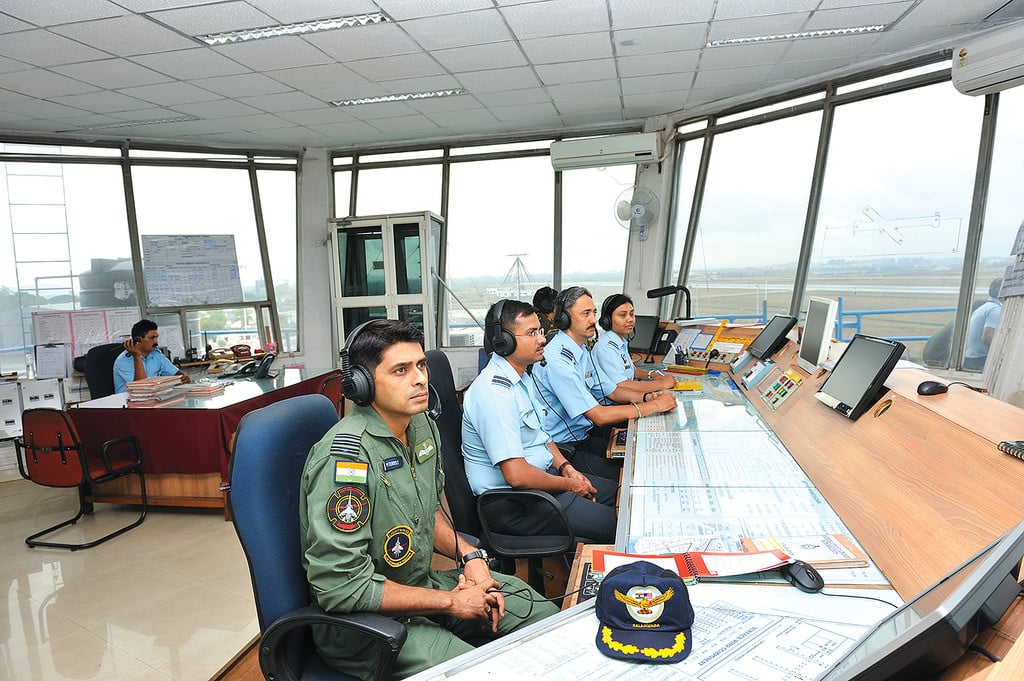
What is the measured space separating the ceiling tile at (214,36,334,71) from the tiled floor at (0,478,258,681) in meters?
2.91

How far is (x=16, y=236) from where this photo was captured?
5613 millimetres

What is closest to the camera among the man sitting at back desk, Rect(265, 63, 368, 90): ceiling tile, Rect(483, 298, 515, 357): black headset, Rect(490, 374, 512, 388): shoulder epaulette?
Rect(490, 374, 512, 388): shoulder epaulette

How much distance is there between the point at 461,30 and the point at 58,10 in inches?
80.5

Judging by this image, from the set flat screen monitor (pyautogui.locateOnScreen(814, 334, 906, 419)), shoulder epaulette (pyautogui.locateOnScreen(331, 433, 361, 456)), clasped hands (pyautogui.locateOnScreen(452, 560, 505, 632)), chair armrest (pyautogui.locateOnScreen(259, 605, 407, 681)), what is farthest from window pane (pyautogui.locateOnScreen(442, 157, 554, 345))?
chair armrest (pyautogui.locateOnScreen(259, 605, 407, 681))

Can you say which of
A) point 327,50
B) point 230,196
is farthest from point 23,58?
point 230,196

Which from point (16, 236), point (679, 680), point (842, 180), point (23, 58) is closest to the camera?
point (679, 680)

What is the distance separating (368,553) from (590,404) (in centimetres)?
172

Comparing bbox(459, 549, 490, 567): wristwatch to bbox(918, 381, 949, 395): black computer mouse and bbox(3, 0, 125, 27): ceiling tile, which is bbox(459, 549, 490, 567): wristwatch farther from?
bbox(3, 0, 125, 27): ceiling tile

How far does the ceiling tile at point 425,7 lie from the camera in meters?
3.24

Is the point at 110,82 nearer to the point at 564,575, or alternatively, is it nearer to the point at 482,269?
the point at 482,269

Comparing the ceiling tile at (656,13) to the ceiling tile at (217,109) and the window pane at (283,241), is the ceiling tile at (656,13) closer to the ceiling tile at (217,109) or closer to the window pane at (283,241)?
the ceiling tile at (217,109)

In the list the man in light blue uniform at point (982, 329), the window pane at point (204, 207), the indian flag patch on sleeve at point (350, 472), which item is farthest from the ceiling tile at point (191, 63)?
the man in light blue uniform at point (982, 329)

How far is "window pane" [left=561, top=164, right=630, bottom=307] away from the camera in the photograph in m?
6.48

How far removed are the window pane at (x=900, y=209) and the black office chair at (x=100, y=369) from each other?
5.62m
